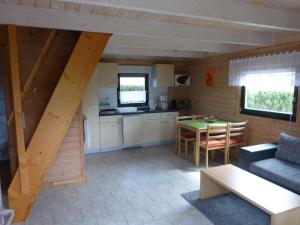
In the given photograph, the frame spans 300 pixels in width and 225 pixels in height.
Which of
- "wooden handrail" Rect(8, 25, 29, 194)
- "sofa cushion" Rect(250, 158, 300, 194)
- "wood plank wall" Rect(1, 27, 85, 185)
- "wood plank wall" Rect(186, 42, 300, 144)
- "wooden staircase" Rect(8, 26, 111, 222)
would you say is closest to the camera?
"wooden handrail" Rect(8, 25, 29, 194)

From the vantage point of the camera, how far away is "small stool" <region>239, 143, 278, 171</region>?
320cm

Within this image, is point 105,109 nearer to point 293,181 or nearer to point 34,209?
point 34,209

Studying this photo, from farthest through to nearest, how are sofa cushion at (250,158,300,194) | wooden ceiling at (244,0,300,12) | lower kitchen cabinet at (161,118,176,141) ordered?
lower kitchen cabinet at (161,118,176,141), sofa cushion at (250,158,300,194), wooden ceiling at (244,0,300,12)

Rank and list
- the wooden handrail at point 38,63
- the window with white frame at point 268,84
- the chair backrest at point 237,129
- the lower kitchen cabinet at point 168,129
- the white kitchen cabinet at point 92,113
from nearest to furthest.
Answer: the wooden handrail at point 38,63
the window with white frame at point 268,84
the chair backrest at point 237,129
the white kitchen cabinet at point 92,113
the lower kitchen cabinet at point 168,129

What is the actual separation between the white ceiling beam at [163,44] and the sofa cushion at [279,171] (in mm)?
2118

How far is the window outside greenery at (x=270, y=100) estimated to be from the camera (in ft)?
11.3

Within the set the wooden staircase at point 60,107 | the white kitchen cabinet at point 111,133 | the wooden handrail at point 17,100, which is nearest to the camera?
the wooden handrail at point 17,100

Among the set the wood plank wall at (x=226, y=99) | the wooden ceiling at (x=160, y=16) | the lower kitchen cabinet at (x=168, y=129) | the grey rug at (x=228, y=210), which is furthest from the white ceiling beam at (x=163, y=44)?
the grey rug at (x=228, y=210)

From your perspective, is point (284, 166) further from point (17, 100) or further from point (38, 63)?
point (38, 63)

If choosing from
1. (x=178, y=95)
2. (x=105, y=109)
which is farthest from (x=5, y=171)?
(x=178, y=95)

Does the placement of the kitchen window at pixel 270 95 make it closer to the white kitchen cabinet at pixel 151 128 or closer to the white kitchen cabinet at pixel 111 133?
the white kitchen cabinet at pixel 151 128

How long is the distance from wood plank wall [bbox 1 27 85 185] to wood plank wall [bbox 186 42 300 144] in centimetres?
293

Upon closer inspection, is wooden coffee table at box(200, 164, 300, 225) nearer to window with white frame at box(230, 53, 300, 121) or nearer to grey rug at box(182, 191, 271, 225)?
grey rug at box(182, 191, 271, 225)

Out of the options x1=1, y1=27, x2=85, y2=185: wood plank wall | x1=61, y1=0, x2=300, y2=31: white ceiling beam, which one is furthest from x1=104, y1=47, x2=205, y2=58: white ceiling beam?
x1=61, y1=0, x2=300, y2=31: white ceiling beam
